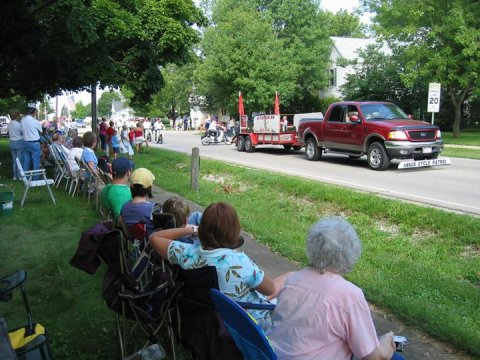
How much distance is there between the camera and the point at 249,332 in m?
2.33

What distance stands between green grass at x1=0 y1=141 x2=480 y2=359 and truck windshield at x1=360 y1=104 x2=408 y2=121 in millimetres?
5232

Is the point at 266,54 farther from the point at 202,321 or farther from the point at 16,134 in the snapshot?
the point at 202,321

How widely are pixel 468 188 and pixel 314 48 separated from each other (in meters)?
41.7

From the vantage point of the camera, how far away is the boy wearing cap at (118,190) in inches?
227

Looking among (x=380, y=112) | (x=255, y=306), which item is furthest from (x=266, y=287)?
(x=380, y=112)

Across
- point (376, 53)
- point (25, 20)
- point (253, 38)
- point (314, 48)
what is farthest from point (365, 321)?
point (314, 48)

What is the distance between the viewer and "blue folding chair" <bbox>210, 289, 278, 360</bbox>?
7.41 feet

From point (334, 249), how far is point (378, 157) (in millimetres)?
12202

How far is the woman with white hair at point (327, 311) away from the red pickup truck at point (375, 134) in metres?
11.8

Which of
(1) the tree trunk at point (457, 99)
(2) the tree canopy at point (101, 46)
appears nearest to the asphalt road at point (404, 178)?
(2) the tree canopy at point (101, 46)

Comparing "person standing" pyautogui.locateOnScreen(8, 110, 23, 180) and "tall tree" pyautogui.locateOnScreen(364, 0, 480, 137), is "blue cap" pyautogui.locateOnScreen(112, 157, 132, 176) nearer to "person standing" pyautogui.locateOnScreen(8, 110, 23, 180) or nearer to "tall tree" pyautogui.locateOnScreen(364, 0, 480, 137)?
"person standing" pyautogui.locateOnScreen(8, 110, 23, 180)

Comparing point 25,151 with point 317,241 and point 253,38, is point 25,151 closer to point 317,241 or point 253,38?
point 317,241

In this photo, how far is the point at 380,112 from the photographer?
1510cm

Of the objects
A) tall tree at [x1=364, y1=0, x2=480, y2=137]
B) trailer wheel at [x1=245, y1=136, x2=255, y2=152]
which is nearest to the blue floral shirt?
trailer wheel at [x1=245, y1=136, x2=255, y2=152]
